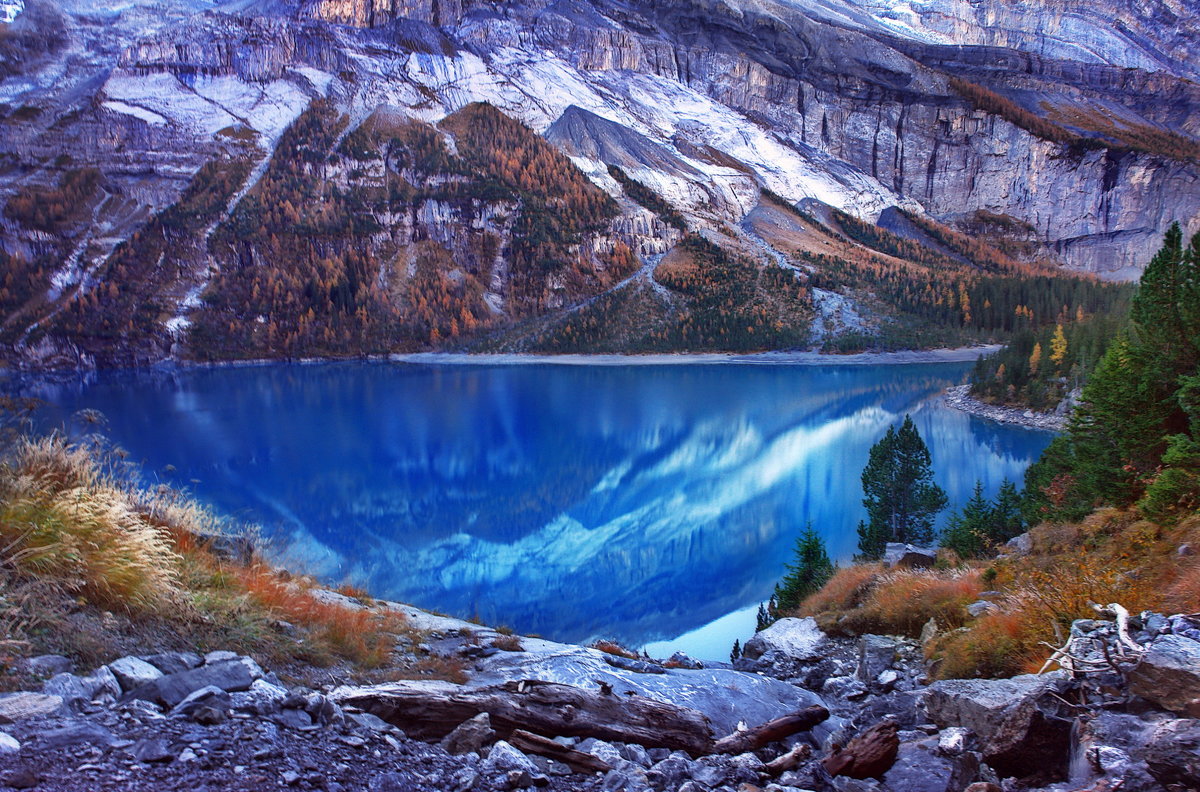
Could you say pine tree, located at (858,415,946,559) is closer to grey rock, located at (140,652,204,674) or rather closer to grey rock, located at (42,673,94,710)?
grey rock, located at (140,652,204,674)

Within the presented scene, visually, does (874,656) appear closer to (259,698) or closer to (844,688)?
(844,688)

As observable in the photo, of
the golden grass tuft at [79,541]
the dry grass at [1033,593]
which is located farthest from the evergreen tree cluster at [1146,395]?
the golden grass tuft at [79,541]

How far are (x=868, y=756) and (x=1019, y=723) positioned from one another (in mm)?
698

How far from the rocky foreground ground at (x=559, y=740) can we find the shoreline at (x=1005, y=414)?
35.1 m

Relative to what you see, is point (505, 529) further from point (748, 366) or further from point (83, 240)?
point (83, 240)

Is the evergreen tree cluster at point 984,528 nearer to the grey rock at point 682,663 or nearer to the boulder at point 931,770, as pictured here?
the grey rock at point 682,663

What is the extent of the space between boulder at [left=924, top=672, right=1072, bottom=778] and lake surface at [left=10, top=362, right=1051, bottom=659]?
634cm

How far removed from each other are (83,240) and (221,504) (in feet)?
321

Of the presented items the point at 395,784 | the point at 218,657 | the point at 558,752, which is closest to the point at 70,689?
the point at 218,657

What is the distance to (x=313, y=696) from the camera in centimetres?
316

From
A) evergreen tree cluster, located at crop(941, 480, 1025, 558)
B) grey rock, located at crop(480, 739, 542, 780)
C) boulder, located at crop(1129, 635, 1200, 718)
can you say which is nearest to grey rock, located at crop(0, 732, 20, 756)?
grey rock, located at crop(480, 739, 542, 780)

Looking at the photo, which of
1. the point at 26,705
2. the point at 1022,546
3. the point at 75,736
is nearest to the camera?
the point at 75,736

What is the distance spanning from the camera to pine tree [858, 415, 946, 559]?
58.2 feet

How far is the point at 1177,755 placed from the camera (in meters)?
2.32
